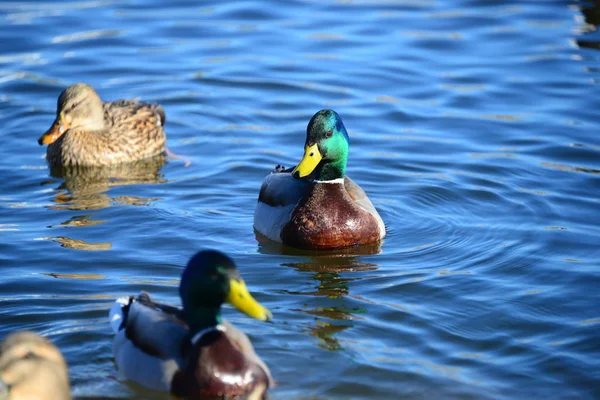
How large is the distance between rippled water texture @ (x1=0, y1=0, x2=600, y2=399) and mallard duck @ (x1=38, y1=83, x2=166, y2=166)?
0.80 feet

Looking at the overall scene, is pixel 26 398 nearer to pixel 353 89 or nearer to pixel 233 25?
pixel 353 89

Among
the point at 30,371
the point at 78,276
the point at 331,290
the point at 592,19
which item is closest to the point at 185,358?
the point at 30,371

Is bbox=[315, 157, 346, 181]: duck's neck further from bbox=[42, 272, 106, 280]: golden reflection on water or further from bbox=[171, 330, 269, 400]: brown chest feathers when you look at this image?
bbox=[171, 330, 269, 400]: brown chest feathers

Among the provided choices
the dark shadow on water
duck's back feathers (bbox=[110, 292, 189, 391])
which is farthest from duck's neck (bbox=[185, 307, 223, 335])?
the dark shadow on water

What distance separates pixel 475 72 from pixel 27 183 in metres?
6.35

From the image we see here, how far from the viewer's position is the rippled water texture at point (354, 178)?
6.92 metres

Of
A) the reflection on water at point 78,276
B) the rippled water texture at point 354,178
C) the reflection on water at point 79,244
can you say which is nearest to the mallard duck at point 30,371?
the rippled water texture at point 354,178

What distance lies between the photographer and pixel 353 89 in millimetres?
13359

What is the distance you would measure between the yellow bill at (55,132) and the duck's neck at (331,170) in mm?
3305

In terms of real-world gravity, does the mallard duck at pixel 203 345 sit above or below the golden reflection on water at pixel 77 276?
above

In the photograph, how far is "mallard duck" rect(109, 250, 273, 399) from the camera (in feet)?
A: 19.5

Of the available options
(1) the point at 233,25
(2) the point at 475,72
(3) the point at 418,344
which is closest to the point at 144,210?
(3) the point at 418,344

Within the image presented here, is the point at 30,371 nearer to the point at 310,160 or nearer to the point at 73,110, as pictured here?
the point at 310,160

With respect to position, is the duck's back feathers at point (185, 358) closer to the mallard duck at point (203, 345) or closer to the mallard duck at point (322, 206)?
the mallard duck at point (203, 345)
